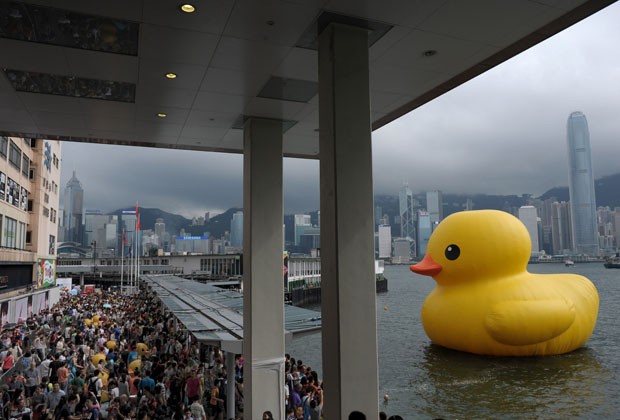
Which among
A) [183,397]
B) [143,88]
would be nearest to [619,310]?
[183,397]

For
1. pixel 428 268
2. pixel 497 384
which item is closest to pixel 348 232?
pixel 428 268

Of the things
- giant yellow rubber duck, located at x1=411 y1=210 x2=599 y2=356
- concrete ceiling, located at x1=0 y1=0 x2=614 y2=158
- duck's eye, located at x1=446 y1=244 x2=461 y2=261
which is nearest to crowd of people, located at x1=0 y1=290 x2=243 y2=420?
concrete ceiling, located at x1=0 y1=0 x2=614 y2=158

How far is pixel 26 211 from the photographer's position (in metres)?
34.9

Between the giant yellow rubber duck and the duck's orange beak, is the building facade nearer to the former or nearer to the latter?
the duck's orange beak

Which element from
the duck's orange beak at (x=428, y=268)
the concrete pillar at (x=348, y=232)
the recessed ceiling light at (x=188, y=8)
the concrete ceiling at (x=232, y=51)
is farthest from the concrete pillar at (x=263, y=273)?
the duck's orange beak at (x=428, y=268)

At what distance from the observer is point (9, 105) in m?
7.68

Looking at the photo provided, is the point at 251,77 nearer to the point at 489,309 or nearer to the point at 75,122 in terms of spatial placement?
the point at 75,122

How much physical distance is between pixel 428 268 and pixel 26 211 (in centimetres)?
3000

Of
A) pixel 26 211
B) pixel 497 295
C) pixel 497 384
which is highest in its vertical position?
pixel 26 211

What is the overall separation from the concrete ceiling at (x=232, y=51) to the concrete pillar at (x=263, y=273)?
0.62 metres

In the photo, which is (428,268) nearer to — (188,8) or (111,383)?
(111,383)

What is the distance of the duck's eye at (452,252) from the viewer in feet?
70.8

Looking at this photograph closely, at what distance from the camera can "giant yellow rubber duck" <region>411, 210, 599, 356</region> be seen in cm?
1967

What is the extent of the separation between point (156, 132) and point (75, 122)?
1446mm
